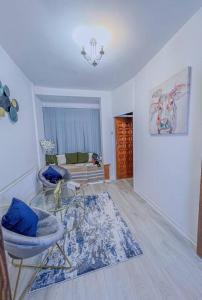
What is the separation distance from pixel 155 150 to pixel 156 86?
104 centimetres

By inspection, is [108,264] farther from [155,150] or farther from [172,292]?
[155,150]

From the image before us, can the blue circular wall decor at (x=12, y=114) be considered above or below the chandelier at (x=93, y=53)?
below

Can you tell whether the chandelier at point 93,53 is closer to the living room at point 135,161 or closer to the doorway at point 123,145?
the living room at point 135,161

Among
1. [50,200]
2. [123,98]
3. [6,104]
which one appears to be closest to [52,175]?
[50,200]

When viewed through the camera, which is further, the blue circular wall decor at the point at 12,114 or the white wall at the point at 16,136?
the blue circular wall decor at the point at 12,114

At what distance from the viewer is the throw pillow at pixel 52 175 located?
3016 mm

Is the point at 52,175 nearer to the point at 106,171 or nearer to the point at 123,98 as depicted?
the point at 106,171

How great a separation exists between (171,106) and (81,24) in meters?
1.48

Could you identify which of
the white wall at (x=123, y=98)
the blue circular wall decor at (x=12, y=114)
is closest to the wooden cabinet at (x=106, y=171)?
the white wall at (x=123, y=98)

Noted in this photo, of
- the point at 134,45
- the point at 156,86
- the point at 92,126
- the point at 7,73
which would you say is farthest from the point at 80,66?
the point at 92,126

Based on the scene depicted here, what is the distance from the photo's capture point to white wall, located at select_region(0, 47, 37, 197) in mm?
1924

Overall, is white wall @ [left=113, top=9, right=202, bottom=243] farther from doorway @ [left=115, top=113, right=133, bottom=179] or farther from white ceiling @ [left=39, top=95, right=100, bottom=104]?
white ceiling @ [left=39, top=95, right=100, bottom=104]

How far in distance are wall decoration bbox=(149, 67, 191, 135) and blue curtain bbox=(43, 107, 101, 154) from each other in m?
2.83

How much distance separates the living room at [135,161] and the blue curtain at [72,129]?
4.30ft
